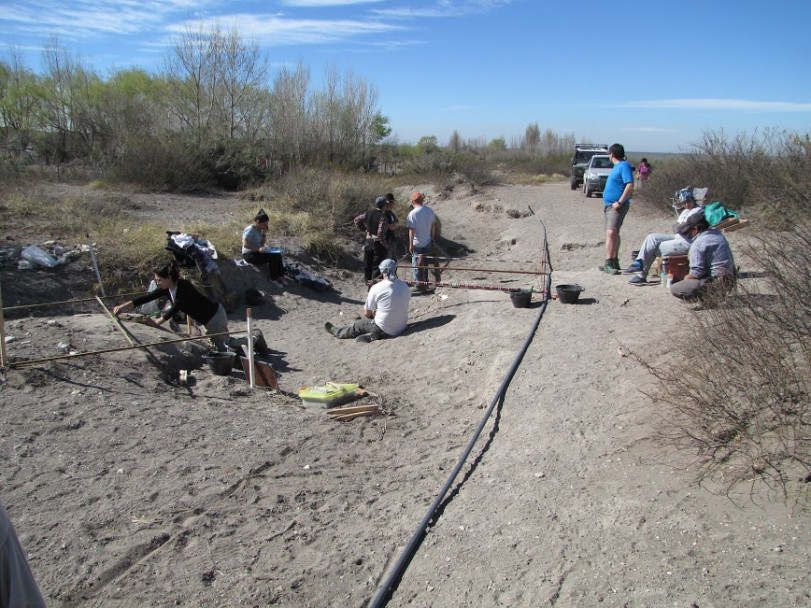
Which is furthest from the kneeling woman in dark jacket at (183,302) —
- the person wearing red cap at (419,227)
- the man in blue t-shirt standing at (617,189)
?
the man in blue t-shirt standing at (617,189)

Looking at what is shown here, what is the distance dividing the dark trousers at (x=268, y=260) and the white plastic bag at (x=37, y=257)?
313 centimetres

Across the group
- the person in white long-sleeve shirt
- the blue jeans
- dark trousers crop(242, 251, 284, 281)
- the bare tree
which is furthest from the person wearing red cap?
the bare tree

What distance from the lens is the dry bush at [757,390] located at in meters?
3.75

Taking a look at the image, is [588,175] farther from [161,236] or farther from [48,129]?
[48,129]

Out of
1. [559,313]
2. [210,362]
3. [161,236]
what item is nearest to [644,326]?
[559,313]

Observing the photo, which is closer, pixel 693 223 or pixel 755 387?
pixel 755 387

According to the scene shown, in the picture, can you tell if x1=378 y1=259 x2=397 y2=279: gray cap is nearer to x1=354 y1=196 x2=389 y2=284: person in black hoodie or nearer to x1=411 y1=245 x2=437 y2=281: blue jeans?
x1=411 y1=245 x2=437 y2=281: blue jeans

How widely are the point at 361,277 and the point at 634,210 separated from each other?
Answer: 9.51 m

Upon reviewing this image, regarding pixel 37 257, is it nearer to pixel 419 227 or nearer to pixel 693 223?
pixel 419 227

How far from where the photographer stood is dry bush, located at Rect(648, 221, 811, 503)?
3753 mm

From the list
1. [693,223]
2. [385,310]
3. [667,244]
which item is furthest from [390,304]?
[693,223]

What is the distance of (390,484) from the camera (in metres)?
4.76

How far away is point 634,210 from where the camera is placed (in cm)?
1847

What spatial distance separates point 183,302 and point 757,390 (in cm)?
616
